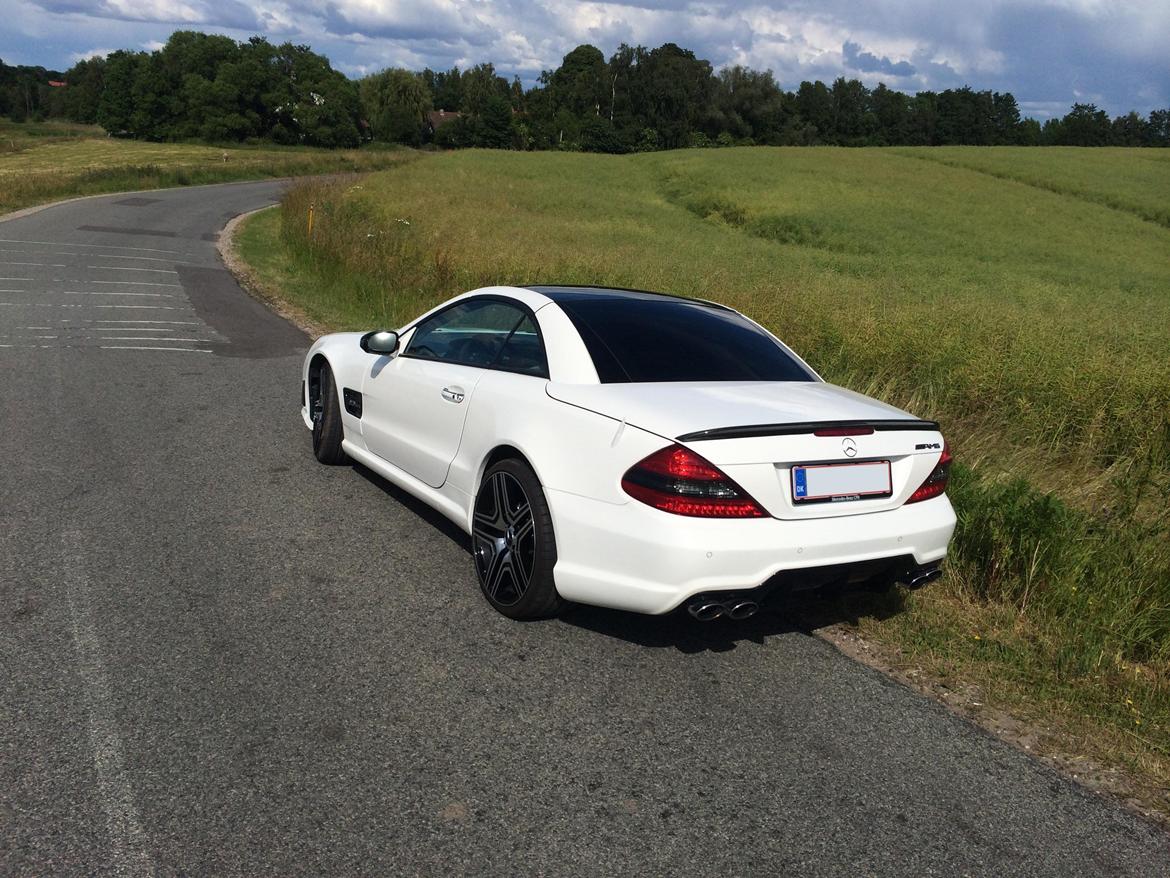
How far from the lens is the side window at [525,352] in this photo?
14.4 feet

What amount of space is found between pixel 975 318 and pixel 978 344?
56.7 inches

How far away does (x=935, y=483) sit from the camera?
409 centimetres

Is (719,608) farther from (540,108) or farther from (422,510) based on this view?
(540,108)

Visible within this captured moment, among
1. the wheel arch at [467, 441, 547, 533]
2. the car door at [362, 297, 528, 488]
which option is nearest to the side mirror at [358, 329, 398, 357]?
the car door at [362, 297, 528, 488]

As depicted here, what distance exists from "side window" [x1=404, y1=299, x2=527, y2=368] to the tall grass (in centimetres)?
238

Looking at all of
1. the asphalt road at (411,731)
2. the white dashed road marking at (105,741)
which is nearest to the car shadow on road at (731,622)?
the asphalt road at (411,731)

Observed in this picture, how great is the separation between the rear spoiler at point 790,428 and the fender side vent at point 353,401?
2906 millimetres

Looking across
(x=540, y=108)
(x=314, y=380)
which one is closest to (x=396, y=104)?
(x=540, y=108)

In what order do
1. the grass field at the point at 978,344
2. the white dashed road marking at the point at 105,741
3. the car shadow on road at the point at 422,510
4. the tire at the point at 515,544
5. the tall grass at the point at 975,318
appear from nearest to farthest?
the white dashed road marking at the point at 105,741 → the tire at the point at 515,544 → the grass field at the point at 978,344 → the tall grass at the point at 975,318 → the car shadow on road at the point at 422,510

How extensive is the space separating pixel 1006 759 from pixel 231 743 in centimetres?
259

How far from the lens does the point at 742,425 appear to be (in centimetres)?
360

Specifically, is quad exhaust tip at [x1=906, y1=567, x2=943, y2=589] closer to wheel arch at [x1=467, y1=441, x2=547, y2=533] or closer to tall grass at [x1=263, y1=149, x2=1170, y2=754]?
tall grass at [x1=263, y1=149, x2=1170, y2=754]

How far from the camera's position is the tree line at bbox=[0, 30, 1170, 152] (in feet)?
308

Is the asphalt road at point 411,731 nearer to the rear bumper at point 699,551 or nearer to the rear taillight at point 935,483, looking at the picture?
the rear bumper at point 699,551
